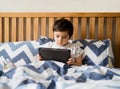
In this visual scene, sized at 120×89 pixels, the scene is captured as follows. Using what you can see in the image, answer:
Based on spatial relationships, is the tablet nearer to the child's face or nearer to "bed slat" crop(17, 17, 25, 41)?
the child's face

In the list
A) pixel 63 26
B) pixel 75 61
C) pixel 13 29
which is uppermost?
pixel 63 26

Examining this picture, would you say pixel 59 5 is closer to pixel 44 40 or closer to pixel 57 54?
pixel 44 40

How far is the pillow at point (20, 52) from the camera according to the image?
1727 millimetres

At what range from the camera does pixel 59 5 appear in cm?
194

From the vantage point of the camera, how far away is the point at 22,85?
1064 millimetres

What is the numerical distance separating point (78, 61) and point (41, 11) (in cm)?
55

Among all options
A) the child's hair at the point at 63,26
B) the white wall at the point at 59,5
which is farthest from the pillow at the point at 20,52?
the white wall at the point at 59,5

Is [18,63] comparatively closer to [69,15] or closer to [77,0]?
[69,15]

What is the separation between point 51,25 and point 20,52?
33 centimetres

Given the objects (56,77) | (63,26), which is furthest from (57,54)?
(56,77)

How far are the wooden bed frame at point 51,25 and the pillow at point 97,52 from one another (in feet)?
0.43

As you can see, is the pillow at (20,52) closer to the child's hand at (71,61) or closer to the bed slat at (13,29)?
the bed slat at (13,29)

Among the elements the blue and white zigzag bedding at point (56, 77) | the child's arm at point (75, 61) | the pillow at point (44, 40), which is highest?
the blue and white zigzag bedding at point (56, 77)

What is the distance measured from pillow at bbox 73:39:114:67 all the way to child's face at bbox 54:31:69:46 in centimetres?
13
